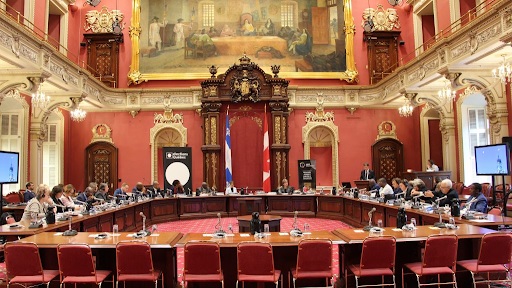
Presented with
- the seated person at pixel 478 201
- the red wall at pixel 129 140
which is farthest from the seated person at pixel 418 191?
the red wall at pixel 129 140

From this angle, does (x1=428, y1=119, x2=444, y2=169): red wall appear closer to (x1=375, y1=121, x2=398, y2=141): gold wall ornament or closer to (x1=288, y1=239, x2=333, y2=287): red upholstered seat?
(x1=375, y1=121, x2=398, y2=141): gold wall ornament

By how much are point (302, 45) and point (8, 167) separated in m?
12.1

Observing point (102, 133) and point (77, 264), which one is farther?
point (102, 133)

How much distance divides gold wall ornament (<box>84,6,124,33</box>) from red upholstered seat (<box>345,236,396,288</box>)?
1549cm

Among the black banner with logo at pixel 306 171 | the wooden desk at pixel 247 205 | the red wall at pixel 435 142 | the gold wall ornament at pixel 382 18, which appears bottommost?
the wooden desk at pixel 247 205

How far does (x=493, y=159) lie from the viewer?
877 centimetres

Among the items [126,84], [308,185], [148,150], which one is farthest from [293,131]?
[126,84]

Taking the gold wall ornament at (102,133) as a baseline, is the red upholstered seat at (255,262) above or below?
below

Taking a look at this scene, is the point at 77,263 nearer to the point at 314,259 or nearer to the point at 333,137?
the point at 314,259

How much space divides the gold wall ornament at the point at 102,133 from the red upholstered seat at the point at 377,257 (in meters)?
14.1

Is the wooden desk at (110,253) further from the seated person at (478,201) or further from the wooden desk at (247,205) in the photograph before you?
the wooden desk at (247,205)

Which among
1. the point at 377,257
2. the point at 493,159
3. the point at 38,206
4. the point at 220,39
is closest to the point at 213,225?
the point at 38,206

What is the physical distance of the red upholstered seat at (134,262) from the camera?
4.54 meters

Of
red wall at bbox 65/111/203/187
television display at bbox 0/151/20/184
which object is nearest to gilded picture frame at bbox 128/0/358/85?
red wall at bbox 65/111/203/187
